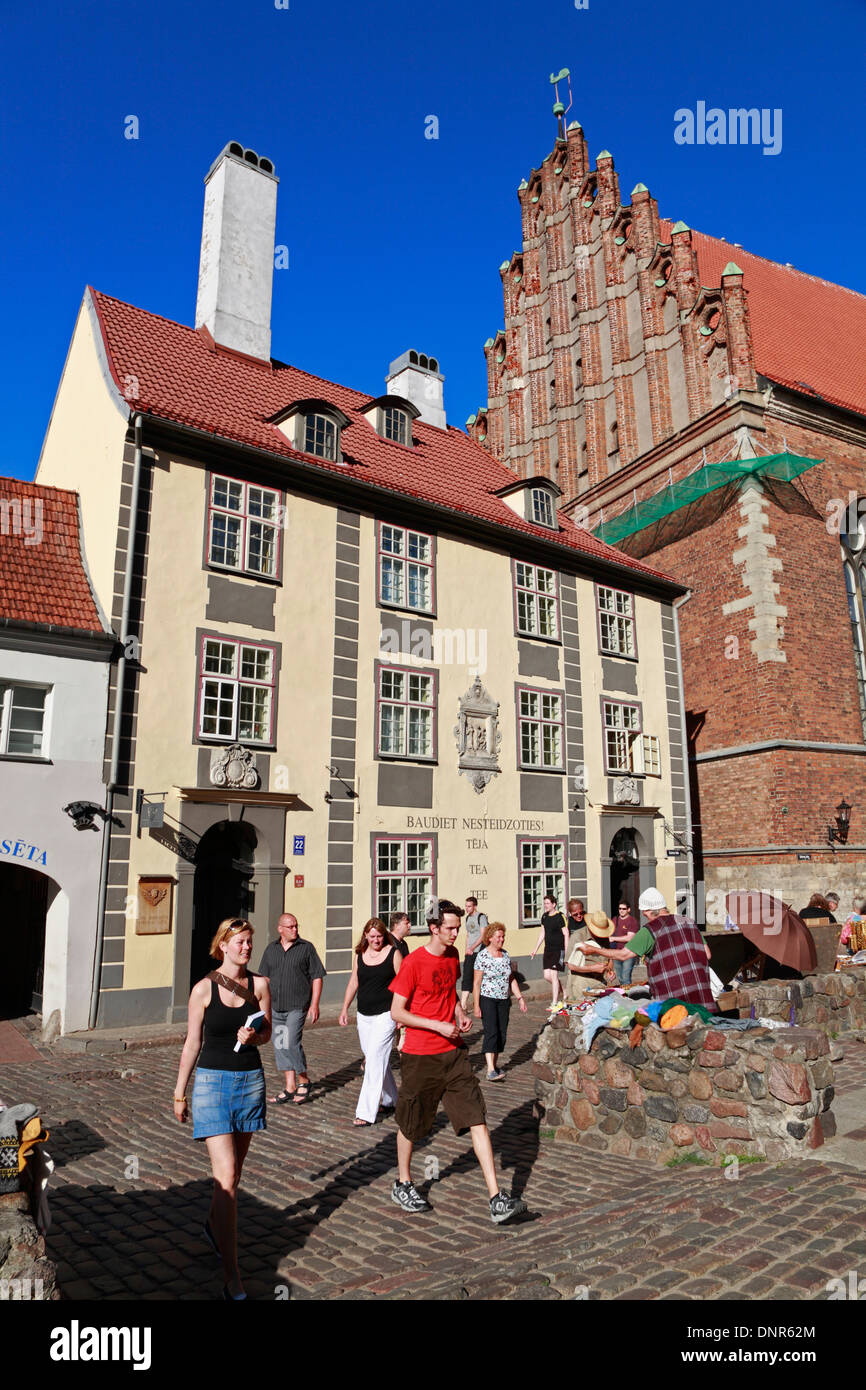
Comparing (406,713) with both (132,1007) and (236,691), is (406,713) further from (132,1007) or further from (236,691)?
(132,1007)

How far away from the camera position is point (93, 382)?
53.9ft

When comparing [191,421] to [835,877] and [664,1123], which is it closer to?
[664,1123]

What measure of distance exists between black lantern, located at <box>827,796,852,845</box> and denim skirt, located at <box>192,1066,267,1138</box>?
63.3 ft

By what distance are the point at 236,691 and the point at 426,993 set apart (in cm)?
973

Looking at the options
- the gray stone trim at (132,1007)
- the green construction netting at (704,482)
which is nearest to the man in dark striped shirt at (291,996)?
the gray stone trim at (132,1007)

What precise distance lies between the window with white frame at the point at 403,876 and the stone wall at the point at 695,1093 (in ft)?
28.9

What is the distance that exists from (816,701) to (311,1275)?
2018 cm

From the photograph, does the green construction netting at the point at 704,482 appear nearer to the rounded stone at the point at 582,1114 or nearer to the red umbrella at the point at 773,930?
the red umbrella at the point at 773,930

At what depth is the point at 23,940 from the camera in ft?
50.3

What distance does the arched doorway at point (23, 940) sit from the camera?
14617 mm

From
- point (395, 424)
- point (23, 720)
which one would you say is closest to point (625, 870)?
point (395, 424)

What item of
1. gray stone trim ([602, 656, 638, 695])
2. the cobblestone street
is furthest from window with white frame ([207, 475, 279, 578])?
the cobblestone street

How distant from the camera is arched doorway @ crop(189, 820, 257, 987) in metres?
14.9

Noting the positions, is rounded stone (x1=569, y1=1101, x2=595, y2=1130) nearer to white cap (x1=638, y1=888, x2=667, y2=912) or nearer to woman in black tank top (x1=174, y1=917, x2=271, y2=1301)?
white cap (x1=638, y1=888, x2=667, y2=912)
